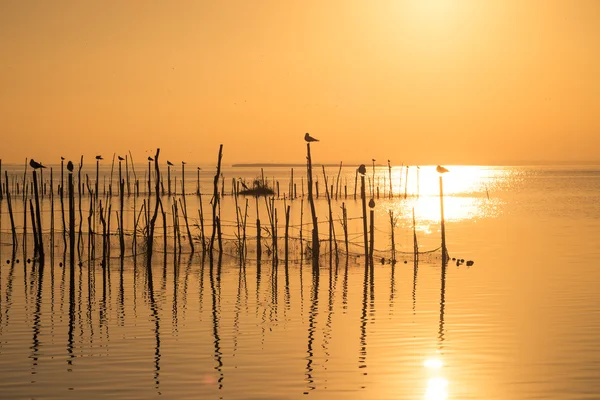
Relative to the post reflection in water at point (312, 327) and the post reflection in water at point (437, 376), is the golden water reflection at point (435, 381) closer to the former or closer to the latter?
the post reflection in water at point (437, 376)

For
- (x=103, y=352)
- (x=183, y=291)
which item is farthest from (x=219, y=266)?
(x=103, y=352)

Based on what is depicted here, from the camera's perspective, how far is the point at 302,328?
13906mm

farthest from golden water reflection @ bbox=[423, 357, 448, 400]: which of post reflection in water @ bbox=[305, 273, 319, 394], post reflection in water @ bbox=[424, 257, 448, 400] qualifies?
post reflection in water @ bbox=[305, 273, 319, 394]

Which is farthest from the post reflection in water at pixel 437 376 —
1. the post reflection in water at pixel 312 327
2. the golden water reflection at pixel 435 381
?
the post reflection in water at pixel 312 327

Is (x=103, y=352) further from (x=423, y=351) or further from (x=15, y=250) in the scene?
(x=15, y=250)

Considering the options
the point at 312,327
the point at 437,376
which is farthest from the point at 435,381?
the point at 312,327

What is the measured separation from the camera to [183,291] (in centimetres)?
1772

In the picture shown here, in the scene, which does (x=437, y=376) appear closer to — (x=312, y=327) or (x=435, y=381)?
(x=435, y=381)

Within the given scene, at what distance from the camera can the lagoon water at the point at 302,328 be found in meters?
10.4

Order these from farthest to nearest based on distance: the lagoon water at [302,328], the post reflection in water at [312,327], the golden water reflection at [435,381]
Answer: the post reflection in water at [312,327] < the lagoon water at [302,328] < the golden water reflection at [435,381]

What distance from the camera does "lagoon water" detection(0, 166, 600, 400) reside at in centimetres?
1035

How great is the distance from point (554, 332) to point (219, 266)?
9.96m

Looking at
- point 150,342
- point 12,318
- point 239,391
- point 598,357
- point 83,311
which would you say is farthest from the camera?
point 83,311

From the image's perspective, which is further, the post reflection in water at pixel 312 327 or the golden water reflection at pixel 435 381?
the post reflection in water at pixel 312 327
